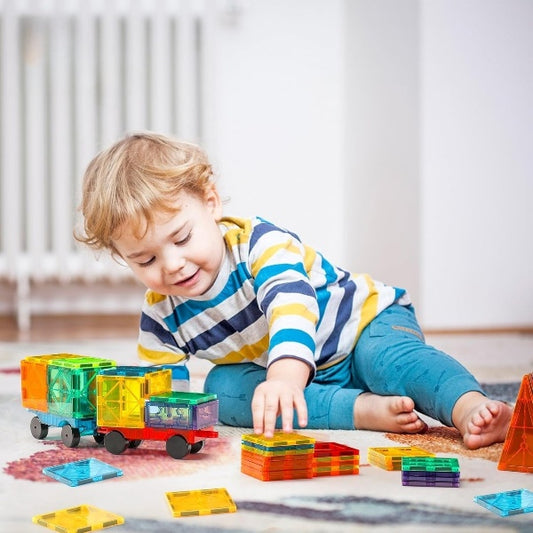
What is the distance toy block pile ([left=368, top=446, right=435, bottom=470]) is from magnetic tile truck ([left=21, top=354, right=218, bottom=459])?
0.55ft

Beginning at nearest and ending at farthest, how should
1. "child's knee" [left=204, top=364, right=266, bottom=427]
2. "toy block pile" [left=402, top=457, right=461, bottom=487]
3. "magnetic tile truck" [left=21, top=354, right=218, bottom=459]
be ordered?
"toy block pile" [left=402, top=457, right=461, bottom=487], "magnetic tile truck" [left=21, top=354, right=218, bottom=459], "child's knee" [left=204, top=364, right=266, bottom=427]

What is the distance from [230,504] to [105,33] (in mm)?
2200

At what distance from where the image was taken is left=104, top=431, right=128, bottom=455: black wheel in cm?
85

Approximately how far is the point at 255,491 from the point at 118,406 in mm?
208

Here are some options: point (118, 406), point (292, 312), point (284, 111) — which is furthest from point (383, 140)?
point (118, 406)

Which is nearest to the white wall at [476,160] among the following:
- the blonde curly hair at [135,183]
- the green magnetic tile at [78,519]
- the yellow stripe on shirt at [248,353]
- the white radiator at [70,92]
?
the white radiator at [70,92]

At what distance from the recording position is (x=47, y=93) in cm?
268

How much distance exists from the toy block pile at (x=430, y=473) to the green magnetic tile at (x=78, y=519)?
0.26 metres

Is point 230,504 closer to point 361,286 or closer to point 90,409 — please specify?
point 90,409

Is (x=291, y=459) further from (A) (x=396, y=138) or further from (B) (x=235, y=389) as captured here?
(A) (x=396, y=138)

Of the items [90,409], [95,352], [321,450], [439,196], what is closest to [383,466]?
[321,450]

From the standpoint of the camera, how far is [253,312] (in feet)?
3.38

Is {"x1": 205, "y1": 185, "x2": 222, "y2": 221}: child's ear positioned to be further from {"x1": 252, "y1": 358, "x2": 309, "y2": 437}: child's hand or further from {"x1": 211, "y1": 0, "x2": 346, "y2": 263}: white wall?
{"x1": 211, "y1": 0, "x2": 346, "y2": 263}: white wall

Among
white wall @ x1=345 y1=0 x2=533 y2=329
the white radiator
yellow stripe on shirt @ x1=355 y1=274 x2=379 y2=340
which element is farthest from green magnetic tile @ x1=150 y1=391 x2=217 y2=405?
the white radiator
